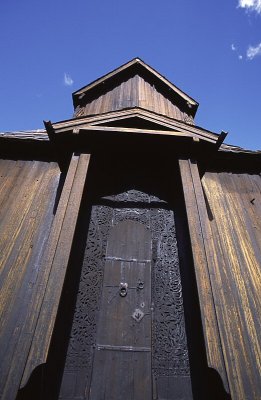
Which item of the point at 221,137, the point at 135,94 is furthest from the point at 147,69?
the point at 221,137

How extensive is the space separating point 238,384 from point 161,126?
15.7 ft

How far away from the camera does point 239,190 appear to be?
6.65 meters

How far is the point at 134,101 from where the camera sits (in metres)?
9.49

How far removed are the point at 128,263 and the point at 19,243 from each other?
2.06m

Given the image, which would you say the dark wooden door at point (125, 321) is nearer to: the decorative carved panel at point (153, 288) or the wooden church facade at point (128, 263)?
the wooden church facade at point (128, 263)

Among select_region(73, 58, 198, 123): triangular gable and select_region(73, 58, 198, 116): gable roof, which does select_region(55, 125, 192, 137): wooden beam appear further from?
select_region(73, 58, 198, 116): gable roof

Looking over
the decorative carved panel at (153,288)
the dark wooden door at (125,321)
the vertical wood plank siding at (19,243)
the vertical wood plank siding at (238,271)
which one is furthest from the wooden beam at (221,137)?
the vertical wood plank siding at (19,243)

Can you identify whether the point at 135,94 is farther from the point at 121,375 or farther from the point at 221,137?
the point at 121,375

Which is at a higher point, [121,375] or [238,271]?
[238,271]

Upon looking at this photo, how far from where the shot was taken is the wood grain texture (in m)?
3.50

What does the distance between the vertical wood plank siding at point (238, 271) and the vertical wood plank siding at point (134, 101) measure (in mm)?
3717

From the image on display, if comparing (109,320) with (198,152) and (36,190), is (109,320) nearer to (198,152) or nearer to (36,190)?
(36,190)

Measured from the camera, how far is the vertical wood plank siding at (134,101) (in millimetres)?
9422

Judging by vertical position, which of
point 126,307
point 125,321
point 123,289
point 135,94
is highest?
point 135,94
